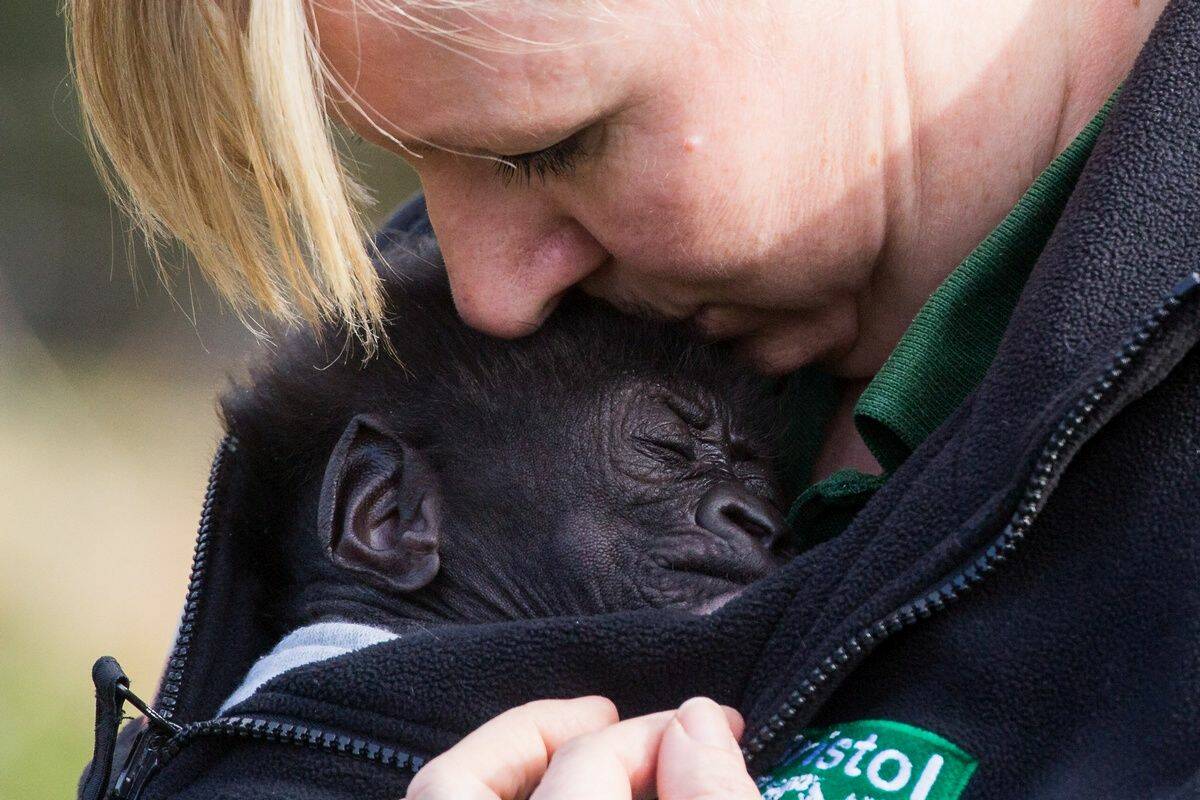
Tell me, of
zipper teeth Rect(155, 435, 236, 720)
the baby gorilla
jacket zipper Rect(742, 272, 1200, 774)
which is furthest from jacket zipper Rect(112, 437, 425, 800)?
jacket zipper Rect(742, 272, 1200, 774)

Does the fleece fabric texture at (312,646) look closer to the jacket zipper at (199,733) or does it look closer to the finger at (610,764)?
the jacket zipper at (199,733)

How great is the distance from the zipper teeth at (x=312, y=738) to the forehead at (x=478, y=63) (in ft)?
2.14

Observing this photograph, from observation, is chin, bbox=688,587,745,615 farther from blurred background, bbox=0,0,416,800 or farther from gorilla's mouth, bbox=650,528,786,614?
blurred background, bbox=0,0,416,800

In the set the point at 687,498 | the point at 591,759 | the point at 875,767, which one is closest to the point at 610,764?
the point at 591,759

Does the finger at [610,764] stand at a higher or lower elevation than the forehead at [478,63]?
lower

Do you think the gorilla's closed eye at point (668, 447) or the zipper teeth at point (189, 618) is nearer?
the zipper teeth at point (189, 618)

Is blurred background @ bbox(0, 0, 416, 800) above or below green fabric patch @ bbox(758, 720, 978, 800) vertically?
below

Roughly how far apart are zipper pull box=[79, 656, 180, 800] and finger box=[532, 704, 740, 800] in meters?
0.57

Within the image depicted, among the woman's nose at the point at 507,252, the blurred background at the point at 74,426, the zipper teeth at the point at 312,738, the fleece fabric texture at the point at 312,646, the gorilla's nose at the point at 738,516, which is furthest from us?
the blurred background at the point at 74,426

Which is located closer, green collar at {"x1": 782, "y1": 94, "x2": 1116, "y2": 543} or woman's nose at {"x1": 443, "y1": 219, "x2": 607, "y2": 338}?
green collar at {"x1": 782, "y1": 94, "x2": 1116, "y2": 543}

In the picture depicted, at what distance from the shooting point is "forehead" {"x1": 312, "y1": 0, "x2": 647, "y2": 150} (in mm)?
1444

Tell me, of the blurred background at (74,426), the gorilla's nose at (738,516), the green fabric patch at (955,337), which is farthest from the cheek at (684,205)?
the blurred background at (74,426)

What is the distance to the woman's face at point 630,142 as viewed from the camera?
58.0 inches

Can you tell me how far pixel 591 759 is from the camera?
3.67 ft
